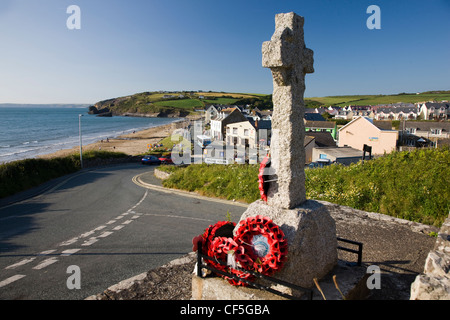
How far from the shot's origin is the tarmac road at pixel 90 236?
6938 mm

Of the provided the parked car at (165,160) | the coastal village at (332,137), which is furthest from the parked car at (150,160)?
the coastal village at (332,137)

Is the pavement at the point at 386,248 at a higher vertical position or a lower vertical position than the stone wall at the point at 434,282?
lower

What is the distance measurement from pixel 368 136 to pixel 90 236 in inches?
1628

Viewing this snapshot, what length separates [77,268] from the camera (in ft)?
24.2

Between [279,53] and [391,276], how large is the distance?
4858mm

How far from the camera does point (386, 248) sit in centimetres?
684

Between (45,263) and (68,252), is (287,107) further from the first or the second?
(68,252)

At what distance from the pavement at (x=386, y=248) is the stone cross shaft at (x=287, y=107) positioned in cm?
241

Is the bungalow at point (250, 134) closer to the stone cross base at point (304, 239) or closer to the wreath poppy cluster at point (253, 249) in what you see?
the stone cross base at point (304, 239)

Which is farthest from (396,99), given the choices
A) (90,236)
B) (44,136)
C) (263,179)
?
(263,179)

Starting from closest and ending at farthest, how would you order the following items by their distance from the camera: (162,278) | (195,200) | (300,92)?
(300,92) → (162,278) → (195,200)

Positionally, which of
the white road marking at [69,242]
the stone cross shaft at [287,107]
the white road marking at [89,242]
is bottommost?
the white road marking at [69,242]
